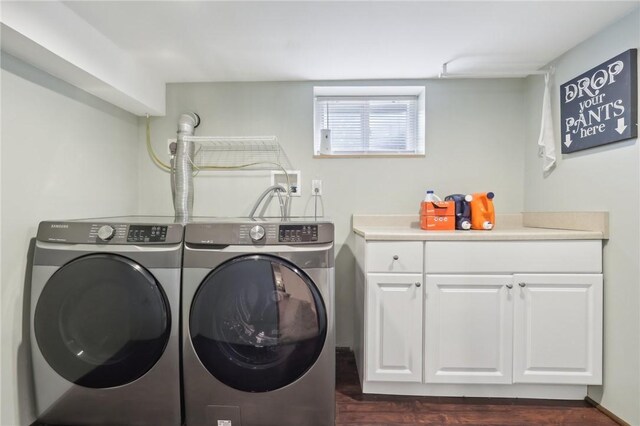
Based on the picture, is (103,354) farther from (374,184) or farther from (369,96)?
(369,96)

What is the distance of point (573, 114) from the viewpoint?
1.55 metres

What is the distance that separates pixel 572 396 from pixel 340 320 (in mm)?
1278

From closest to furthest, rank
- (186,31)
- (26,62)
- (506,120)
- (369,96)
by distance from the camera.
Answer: (26,62)
(186,31)
(506,120)
(369,96)

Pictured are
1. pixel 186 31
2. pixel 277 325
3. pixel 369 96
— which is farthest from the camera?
pixel 369 96

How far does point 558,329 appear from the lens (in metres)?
1.40

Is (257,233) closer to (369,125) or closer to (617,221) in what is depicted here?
(369,125)

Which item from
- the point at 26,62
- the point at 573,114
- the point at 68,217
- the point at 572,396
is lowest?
the point at 572,396

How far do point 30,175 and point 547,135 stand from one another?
8.87 feet

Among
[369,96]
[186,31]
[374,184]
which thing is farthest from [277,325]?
[369,96]

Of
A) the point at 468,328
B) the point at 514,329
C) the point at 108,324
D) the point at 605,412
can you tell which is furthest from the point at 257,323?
the point at 605,412

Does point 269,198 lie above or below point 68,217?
above

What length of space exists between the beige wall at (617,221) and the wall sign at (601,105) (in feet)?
0.15

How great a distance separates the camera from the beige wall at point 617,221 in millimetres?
1259

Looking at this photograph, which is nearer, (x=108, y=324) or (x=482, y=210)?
(x=108, y=324)
